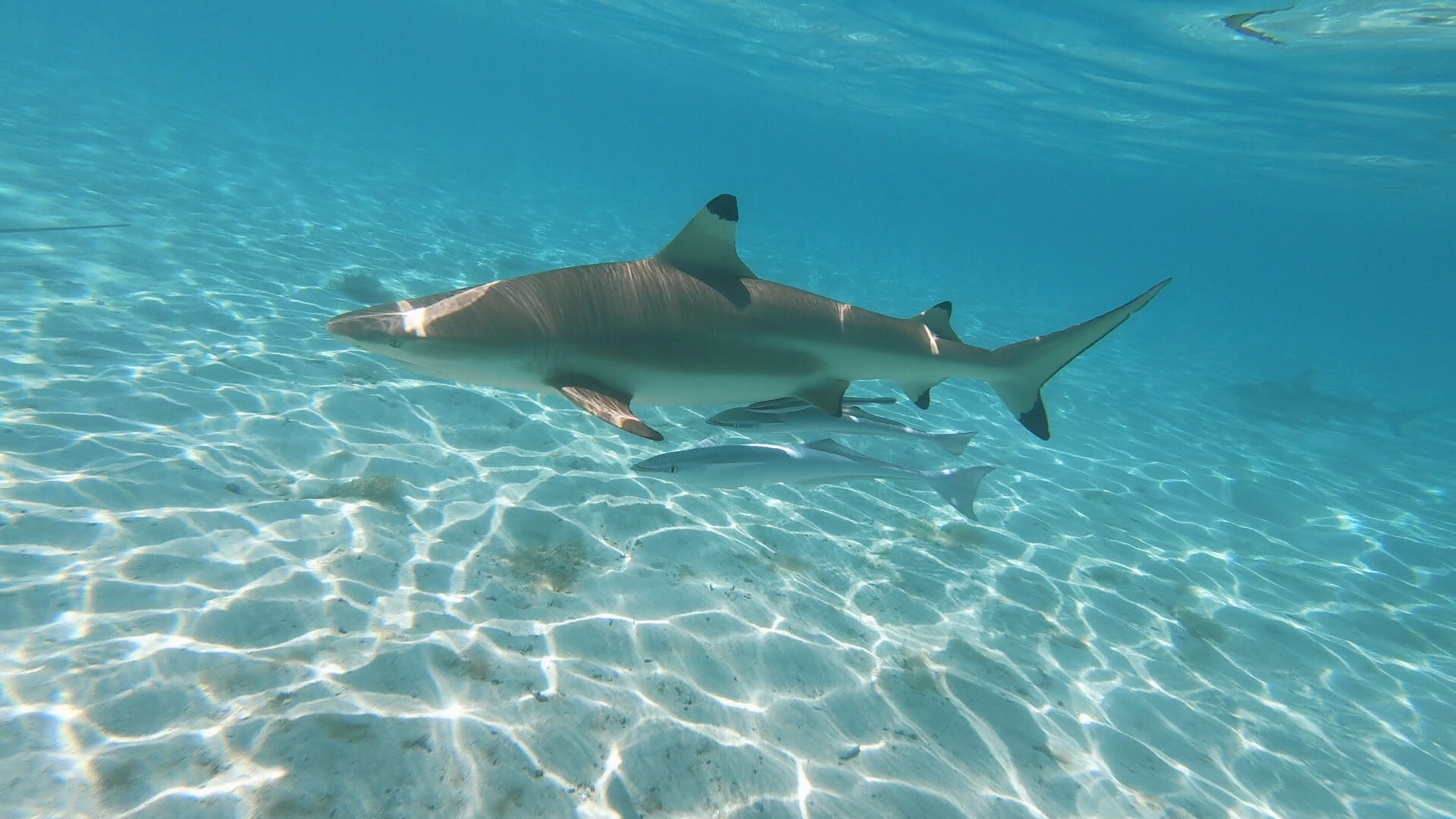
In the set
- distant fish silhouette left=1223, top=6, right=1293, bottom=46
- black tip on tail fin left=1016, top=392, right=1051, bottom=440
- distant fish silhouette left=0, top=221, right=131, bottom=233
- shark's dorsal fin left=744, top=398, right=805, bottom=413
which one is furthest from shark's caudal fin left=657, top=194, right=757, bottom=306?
distant fish silhouette left=1223, top=6, right=1293, bottom=46

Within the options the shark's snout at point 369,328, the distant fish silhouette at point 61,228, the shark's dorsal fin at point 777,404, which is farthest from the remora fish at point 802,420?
the distant fish silhouette at point 61,228

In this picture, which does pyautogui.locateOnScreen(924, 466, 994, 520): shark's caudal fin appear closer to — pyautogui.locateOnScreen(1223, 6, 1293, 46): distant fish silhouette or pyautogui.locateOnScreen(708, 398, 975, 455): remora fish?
pyautogui.locateOnScreen(708, 398, 975, 455): remora fish

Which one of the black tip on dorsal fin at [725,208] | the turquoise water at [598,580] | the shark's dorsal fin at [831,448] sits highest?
the black tip on dorsal fin at [725,208]

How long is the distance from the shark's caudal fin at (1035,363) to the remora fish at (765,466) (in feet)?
2.80

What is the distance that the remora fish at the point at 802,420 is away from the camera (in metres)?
4.13

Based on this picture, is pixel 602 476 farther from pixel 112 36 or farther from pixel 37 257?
pixel 112 36

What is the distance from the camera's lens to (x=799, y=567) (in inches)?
244

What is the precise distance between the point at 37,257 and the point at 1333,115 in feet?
125

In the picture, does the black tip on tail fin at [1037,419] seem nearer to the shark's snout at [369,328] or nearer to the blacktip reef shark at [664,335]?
the blacktip reef shark at [664,335]

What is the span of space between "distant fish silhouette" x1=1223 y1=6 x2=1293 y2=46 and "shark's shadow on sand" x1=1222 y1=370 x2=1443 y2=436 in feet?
34.4

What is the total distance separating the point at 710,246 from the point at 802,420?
140 cm

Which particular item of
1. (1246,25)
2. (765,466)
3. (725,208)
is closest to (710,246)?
(725,208)

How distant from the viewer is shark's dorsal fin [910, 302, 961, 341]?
14.5ft

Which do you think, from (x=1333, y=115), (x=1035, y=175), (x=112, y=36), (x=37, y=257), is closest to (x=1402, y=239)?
(x=1035, y=175)
